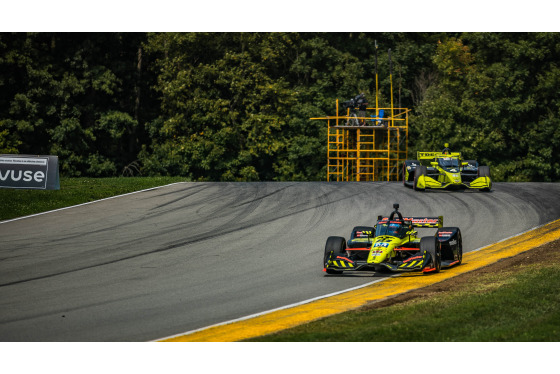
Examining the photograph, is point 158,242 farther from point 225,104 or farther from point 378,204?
point 225,104

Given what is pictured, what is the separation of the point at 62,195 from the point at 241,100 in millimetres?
Answer: 21663

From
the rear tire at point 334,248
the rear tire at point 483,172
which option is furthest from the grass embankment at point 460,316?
the rear tire at point 483,172

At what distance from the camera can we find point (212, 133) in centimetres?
4716

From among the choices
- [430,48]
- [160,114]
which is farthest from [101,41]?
[430,48]

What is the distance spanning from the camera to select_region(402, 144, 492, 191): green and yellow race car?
28594mm

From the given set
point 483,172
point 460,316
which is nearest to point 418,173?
point 483,172

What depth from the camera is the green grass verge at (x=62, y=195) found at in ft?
82.8

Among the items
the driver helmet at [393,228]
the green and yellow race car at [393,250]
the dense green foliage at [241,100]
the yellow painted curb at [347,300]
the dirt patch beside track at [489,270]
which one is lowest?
the yellow painted curb at [347,300]

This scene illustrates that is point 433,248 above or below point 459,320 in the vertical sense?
above

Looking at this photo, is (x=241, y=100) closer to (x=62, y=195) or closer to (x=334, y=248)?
(x=62, y=195)

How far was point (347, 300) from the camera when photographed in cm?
1351

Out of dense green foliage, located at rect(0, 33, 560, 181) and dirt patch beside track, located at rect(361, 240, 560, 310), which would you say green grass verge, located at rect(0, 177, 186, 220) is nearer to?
dense green foliage, located at rect(0, 33, 560, 181)

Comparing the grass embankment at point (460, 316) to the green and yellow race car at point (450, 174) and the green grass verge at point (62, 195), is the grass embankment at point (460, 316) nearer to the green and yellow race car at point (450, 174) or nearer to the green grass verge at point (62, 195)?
the green and yellow race car at point (450, 174)

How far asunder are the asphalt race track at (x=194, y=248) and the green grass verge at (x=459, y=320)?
1.88m
